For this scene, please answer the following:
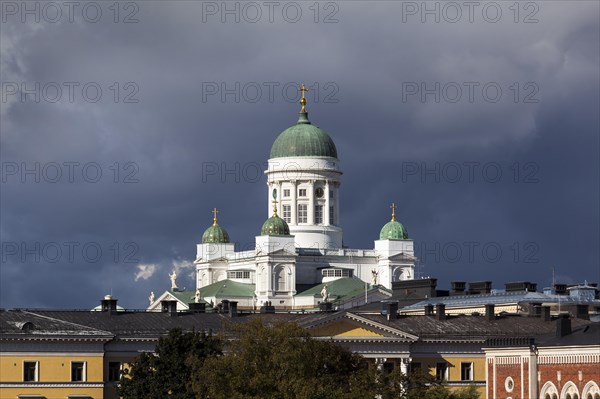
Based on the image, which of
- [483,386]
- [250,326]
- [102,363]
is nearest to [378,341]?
[483,386]

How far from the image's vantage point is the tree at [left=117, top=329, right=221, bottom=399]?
119m

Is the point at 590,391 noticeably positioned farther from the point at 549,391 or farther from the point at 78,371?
the point at 78,371

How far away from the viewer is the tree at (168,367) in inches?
4670

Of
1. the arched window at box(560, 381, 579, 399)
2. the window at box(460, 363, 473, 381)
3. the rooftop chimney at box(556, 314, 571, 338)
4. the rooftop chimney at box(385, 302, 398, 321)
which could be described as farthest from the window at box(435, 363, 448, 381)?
→ the arched window at box(560, 381, 579, 399)

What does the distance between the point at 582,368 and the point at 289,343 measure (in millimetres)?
14200

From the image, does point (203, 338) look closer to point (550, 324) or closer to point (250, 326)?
point (250, 326)

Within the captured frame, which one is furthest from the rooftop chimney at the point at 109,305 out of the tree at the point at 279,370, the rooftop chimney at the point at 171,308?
the tree at the point at 279,370

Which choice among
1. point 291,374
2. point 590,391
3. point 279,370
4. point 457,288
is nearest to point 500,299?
point 457,288

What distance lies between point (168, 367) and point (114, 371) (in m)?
11.8

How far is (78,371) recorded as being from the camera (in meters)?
129

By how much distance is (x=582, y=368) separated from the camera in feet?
366

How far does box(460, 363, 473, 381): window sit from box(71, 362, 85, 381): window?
23.3 m

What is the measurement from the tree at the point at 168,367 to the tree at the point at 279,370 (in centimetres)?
656

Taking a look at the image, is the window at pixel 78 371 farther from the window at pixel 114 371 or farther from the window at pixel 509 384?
the window at pixel 509 384
